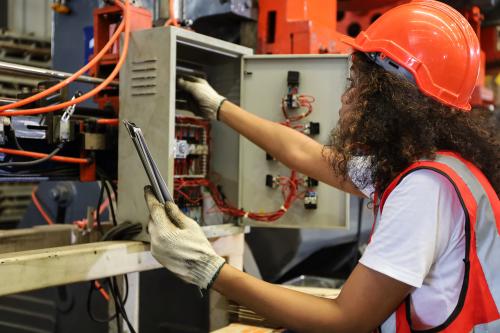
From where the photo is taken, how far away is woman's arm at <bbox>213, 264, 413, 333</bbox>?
1115 mm

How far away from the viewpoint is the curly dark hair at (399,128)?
1.21 m

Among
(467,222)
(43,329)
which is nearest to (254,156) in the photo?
(467,222)

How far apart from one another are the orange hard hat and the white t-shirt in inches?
9.0

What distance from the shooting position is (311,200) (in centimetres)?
191

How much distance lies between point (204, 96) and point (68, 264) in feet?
2.33

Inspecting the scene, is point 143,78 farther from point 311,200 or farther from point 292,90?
point 311,200

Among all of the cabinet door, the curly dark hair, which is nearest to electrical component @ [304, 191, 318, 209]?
Result: the cabinet door

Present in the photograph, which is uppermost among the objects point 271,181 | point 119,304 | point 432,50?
point 432,50

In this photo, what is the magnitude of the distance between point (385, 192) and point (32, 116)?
0.97 meters

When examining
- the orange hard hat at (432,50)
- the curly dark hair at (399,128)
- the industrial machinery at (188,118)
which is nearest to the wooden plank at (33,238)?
the industrial machinery at (188,118)

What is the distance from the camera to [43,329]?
290 centimetres

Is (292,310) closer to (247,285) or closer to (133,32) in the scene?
(247,285)

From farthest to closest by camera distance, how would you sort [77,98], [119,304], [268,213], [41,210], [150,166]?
[41,210]
[268,213]
[119,304]
[77,98]
[150,166]

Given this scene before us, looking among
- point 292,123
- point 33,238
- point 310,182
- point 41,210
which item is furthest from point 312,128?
point 41,210
